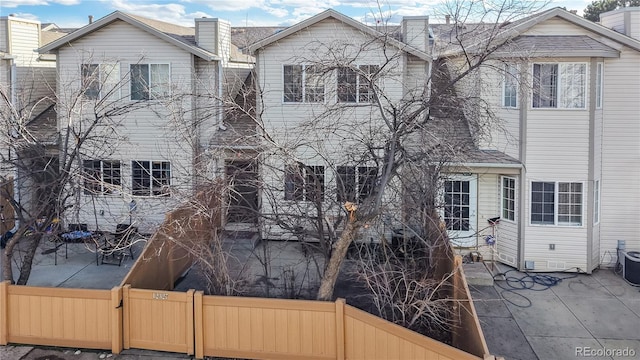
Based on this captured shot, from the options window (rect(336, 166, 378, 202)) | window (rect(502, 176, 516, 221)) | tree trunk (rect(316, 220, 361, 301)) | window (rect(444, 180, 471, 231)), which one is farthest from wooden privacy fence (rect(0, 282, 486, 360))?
window (rect(502, 176, 516, 221))

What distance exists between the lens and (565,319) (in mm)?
10562

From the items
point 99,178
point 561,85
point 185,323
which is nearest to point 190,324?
point 185,323

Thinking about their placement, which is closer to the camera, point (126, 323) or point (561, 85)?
point (126, 323)

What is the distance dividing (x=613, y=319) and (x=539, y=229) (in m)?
3.55

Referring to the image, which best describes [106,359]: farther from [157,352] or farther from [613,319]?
[613,319]

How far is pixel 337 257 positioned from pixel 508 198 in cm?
744

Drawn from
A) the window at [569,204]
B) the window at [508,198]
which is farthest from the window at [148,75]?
the window at [569,204]

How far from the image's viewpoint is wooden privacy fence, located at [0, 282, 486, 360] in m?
8.23

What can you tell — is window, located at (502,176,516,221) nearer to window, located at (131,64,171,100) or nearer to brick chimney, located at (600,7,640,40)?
brick chimney, located at (600,7,640,40)

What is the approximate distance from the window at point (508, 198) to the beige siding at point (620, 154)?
8.03 ft

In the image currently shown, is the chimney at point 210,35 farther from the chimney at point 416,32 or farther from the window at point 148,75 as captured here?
the chimney at point 416,32

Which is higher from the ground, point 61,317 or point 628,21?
point 628,21

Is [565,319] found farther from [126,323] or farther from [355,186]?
[126,323]

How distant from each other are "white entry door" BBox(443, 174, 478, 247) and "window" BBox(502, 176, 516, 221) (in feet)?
2.55
